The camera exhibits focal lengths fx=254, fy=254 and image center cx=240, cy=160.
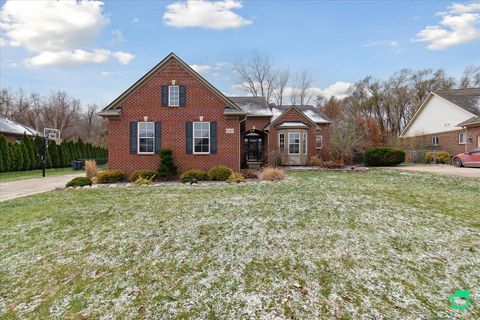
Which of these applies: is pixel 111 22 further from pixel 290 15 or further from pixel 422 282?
pixel 422 282

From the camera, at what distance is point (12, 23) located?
14742 millimetres

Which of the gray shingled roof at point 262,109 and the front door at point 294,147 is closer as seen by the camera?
the front door at point 294,147

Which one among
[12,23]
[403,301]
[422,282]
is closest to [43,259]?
[403,301]

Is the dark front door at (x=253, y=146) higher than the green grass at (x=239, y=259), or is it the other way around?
the dark front door at (x=253, y=146)

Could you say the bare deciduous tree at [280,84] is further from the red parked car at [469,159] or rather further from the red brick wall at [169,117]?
the red brick wall at [169,117]

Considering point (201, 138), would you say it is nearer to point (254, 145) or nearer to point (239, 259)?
point (239, 259)

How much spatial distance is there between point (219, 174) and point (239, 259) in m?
8.46

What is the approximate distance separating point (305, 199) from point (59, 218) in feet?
22.8

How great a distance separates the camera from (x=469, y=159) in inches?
723

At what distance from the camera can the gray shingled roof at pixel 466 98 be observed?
24375 mm

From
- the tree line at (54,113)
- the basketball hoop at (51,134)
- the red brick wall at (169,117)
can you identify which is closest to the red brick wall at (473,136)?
the red brick wall at (169,117)

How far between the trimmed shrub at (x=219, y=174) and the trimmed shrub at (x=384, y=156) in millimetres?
13897

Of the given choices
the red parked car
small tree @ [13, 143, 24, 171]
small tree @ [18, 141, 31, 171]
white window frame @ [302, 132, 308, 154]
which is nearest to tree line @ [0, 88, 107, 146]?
small tree @ [18, 141, 31, 171]

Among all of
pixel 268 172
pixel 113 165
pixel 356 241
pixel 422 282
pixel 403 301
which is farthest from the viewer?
pixel 113 165
